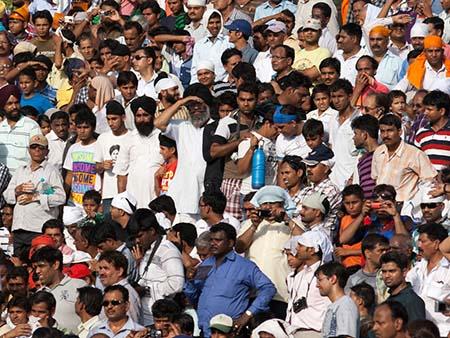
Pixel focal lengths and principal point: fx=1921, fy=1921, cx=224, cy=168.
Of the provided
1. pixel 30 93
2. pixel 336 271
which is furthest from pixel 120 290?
pixel 30 93

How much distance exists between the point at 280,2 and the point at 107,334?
9.00 meters

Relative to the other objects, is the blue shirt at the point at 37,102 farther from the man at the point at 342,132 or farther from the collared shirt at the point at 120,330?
the collared shirt at the point at 120,330

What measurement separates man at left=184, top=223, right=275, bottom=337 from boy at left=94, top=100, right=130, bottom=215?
3382 mm

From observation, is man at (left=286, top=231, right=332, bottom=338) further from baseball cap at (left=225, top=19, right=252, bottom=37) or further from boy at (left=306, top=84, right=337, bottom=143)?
baseball cap at (left=225, top=19, right=252, bottom=37)

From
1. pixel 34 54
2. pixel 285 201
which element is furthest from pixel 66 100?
pixel 285 201

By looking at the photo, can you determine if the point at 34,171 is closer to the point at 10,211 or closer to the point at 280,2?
the point at 10,211

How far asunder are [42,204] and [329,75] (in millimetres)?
3471

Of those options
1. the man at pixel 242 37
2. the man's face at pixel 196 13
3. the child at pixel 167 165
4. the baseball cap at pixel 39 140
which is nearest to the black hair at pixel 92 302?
the child at pixel 167 165

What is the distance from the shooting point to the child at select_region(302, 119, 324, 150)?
1909 centimetres

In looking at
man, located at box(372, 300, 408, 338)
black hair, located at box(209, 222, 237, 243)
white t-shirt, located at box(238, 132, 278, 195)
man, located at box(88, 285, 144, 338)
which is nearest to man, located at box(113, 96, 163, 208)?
white t-shirt, located at box(238, 132, 278, 195)

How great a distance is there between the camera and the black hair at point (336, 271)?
648 inches

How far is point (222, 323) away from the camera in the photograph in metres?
16.8

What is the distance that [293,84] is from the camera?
68.5 ft

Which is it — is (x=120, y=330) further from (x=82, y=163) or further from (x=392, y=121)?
(x=82, y=163)
